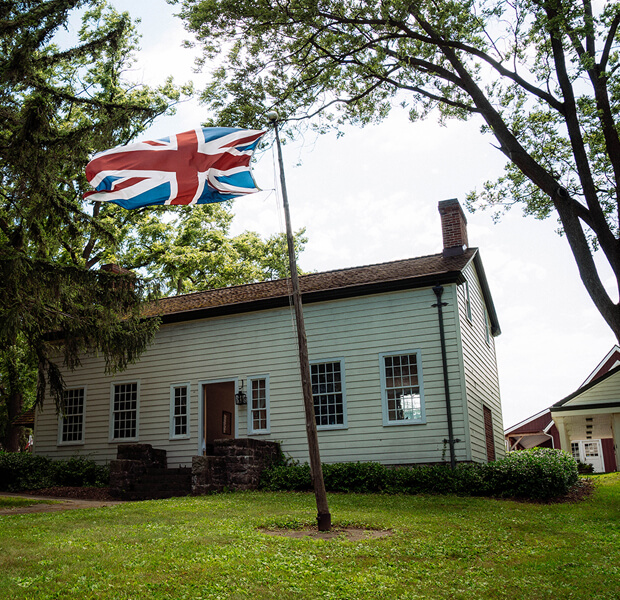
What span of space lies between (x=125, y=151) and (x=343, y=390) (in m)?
7.93

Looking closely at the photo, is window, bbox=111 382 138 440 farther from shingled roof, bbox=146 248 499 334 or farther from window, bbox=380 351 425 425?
window, bbox=380 351 425 425

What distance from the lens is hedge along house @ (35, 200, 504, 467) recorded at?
13883 mm

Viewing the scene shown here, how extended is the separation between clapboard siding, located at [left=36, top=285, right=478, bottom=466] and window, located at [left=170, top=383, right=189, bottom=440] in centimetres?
16

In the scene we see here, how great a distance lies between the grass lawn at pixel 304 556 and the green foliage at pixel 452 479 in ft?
6.27

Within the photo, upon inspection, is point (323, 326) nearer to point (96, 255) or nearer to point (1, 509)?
point (1, 509)

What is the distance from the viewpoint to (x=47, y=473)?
54.5ft

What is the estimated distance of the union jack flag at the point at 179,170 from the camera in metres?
9.02

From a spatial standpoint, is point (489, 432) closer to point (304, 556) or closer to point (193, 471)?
point (193, 471)

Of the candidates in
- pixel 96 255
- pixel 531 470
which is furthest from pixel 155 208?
pixel 531 470

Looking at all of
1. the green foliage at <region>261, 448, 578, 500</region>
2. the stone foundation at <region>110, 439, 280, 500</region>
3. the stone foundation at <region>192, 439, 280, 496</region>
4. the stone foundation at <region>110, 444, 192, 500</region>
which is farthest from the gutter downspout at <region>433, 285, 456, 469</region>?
the stone foundation at <region>110, 444, 192, 500</region>

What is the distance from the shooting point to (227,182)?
9.03m

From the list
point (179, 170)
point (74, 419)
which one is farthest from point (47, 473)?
point (179, 170)

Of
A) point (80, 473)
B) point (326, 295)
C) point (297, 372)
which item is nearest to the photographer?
point (326, 295)

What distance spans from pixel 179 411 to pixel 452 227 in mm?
8849
